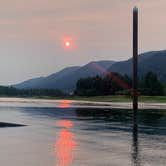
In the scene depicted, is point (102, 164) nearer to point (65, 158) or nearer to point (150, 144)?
point (65, 158)

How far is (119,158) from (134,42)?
45823 millimetres

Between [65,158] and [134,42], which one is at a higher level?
[134,42]

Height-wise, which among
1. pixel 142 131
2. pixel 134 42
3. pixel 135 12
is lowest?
pixel 142 131

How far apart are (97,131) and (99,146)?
1572 cm

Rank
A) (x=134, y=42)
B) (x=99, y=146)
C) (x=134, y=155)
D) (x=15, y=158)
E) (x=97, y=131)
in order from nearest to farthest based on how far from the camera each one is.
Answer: (x=15, y=158) → (x=134, y=155) → (x=99, y=146) → (x=97, y=131) → (x=134, y=42)

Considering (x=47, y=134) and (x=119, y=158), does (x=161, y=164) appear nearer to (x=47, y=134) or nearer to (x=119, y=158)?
(x=119, y=158)

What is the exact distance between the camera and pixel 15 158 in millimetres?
35750

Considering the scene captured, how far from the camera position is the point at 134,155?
1499 inches

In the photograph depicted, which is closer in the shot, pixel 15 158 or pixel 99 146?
pixel 15 158

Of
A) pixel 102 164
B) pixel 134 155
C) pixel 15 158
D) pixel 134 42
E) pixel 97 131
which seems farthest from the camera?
pixel 134 42

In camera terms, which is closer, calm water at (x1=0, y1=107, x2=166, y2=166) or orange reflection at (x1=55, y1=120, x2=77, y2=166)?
calm water at (x1=0, y1=107, x2=166, y2=166)

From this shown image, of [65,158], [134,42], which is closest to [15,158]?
[65,158]

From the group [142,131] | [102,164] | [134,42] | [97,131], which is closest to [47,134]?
[97,131]

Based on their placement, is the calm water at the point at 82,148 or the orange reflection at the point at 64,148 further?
the orange reflection at the point at 64,148
